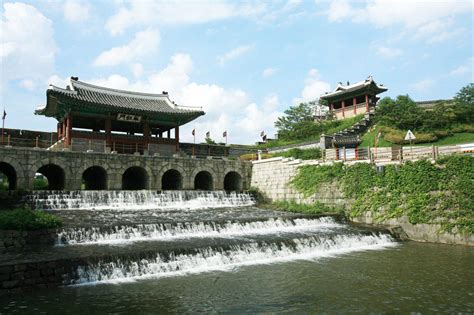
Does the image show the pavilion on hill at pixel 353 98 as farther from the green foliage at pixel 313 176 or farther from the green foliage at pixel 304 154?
the green foliage at pixel 313 176

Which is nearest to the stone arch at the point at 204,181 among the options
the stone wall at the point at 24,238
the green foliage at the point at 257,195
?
the green foliage at the point at 257,195

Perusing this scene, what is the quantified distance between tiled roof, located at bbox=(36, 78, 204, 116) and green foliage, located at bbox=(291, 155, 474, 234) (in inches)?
663

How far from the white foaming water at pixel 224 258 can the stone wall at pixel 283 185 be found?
588cm

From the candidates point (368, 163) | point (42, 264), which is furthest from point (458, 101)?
point (42, 264)

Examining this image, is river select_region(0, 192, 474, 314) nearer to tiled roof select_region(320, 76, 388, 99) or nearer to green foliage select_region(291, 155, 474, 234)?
green foliage select_region(291, 155, 474, 234)

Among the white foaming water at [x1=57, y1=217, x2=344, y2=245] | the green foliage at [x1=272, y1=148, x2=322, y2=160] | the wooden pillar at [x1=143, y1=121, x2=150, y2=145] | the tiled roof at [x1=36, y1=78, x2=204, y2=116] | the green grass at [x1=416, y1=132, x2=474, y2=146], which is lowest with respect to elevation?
the white foaming water at [x1=57, y1=217, x2=344, y2=245]

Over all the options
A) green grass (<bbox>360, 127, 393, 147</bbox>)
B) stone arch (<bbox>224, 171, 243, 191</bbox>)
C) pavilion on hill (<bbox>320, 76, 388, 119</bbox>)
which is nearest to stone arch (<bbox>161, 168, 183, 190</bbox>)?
stone arch (<bbox>224, 171, 243, 191</bbox>)

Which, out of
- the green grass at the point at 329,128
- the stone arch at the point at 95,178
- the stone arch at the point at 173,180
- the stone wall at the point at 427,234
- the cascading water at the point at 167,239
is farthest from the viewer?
the green grass at the point at 329,128

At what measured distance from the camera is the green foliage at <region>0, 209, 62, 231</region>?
39.7 ft

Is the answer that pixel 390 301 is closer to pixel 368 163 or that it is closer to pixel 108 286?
pixel 108 286

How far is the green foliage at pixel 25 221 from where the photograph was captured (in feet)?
39.7

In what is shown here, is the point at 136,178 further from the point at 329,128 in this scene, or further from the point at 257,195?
the point at 329,128

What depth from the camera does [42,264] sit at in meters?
9.05

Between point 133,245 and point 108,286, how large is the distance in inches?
118
